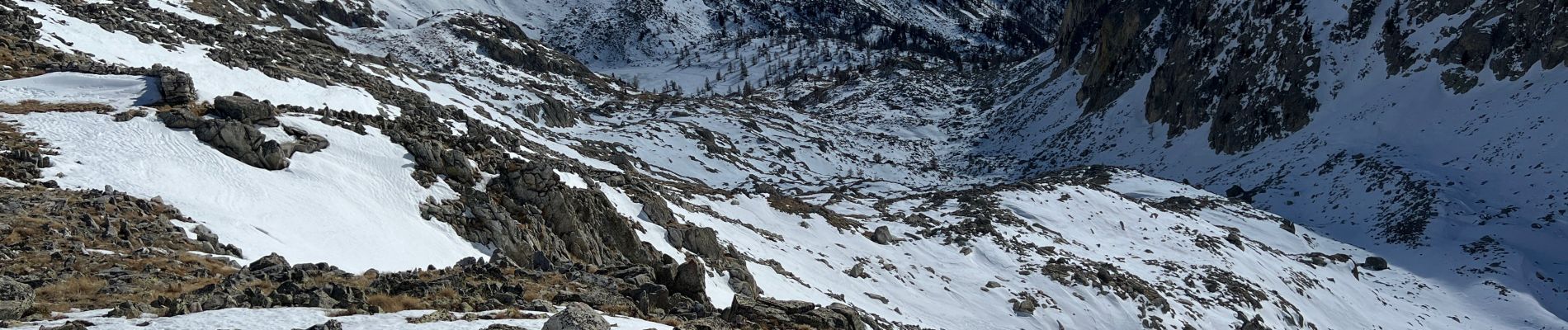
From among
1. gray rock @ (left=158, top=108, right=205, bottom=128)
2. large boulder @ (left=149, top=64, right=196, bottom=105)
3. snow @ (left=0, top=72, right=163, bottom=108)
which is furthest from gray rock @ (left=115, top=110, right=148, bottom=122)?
large boulder @ (left=149, top=64, right=196, bottom=105)

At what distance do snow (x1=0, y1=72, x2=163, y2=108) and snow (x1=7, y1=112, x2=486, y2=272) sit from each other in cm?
165

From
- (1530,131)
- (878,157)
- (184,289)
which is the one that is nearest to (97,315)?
(184,289)

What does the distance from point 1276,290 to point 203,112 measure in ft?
112

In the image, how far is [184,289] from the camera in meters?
10.9

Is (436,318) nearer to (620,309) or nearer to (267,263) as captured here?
(620,309)

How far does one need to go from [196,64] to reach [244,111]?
28.5 feet

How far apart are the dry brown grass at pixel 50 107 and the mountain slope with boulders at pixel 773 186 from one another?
4.5 inches

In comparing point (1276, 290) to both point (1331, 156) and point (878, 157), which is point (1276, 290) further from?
point (878, 157)

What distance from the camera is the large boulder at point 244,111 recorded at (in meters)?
19.9

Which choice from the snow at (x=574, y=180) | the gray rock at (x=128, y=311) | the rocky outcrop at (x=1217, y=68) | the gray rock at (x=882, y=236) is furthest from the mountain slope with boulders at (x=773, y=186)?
the snow at (x=574, y=180)

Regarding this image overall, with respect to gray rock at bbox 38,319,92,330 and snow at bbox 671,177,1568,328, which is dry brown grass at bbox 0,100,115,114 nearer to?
gray rock at bbox 38,319,92,330

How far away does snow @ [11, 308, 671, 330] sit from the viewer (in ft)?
29.8

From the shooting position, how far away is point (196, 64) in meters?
26.5

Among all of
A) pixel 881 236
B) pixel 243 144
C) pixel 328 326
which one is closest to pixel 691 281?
pixel 328 326
